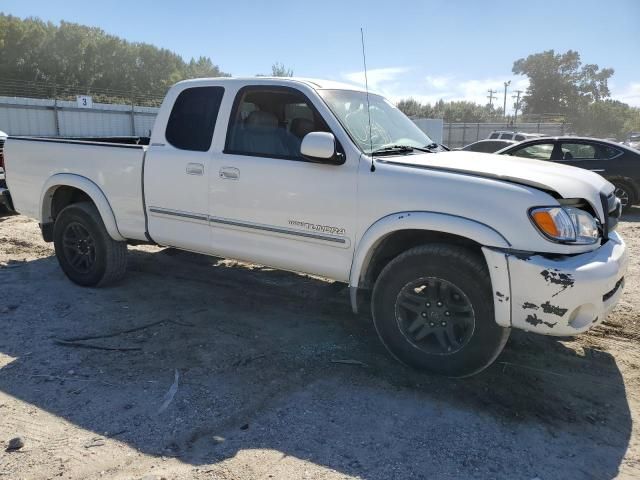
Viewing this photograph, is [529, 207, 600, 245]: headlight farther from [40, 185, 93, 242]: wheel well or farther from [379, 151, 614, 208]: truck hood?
[40, 185, 93, 242]: wheel well

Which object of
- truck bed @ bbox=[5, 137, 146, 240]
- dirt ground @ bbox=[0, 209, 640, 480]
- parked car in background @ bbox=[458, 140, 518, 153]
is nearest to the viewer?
dirt ground @ bbox=[0, 209, 640, 480]

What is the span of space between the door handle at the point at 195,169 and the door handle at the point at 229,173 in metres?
0.21

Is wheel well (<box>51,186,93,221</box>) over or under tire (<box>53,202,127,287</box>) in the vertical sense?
over

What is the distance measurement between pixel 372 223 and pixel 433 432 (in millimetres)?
1401

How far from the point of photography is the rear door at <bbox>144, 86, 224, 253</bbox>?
4.54 m

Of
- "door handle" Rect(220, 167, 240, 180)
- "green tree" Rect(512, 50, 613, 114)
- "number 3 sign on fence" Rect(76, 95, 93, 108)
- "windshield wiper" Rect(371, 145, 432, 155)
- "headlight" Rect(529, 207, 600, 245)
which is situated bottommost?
"headlight" Rect(529, 207, 600, 245)

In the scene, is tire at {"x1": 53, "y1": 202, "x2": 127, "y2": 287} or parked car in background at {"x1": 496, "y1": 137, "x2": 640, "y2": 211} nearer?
tire at {"x1": 53, "y1": 202, "x2": 127, "y2": 287}

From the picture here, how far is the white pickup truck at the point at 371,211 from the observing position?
128 inches

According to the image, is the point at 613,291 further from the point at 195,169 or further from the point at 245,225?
the point at 195,169

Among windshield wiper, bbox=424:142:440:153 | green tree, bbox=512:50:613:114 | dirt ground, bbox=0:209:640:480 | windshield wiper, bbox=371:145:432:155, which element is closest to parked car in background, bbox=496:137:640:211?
dirt ground, bbox=0:209:640:480

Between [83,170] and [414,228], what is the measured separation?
3.40m

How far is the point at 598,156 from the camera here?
10781 mm

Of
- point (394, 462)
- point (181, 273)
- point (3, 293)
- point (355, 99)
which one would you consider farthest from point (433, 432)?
point (3, 293)

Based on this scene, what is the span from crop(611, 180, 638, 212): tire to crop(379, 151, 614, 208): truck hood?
25.0 ft
